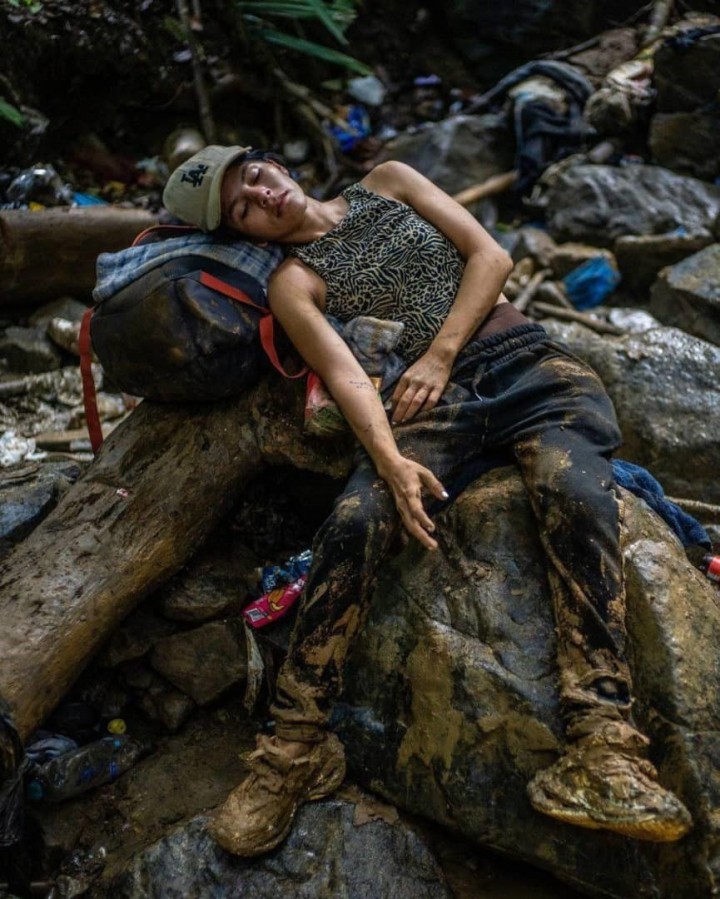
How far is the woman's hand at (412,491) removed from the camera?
2412mm

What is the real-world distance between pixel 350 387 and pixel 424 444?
Result: 0.31m

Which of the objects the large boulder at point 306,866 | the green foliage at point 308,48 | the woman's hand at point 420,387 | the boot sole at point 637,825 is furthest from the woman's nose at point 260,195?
the green foliage at point 308,48

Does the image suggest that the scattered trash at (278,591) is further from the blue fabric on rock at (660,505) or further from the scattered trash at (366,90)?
the scattered trash at (366,90)

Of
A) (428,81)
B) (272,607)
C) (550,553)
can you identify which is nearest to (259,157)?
(272,607)

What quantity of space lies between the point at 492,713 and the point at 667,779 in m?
0.50

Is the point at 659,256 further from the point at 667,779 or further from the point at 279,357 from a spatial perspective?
the point at 667,779

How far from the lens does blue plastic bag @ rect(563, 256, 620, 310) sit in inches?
231

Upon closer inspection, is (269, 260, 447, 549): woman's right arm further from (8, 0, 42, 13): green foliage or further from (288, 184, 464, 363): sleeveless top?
(8, 0, 42, 13): green foliage

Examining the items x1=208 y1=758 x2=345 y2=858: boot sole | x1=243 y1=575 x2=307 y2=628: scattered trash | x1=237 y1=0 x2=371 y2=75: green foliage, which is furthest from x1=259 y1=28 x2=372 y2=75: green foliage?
x1=208 y1=758 x2=345 y2=858: boot sole

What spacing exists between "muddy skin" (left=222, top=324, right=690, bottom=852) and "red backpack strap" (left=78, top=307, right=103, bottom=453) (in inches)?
47.0

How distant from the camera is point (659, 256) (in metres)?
5.88

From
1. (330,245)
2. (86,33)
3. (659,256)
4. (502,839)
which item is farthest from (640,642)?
(86,33)

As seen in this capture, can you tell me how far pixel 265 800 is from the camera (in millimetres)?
2301

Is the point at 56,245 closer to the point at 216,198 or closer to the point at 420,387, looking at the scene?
the point at 216,198
